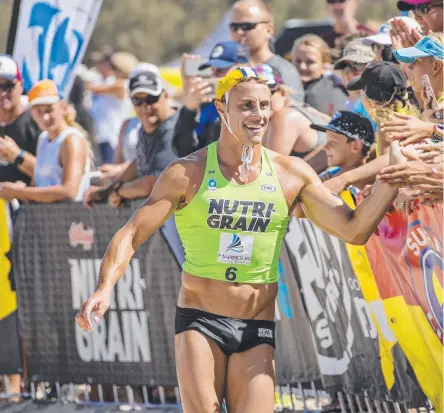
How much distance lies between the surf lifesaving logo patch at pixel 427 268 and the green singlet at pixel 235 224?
2.62 feet

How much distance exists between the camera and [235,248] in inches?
224

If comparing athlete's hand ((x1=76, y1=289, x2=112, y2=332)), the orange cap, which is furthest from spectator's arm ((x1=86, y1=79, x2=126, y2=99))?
athlete's hand ((x1=76, y1=289, x2=112, y2=332))

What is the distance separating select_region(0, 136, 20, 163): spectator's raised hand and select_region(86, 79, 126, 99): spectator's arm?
606cm

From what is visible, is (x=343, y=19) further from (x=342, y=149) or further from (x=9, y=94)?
(x=342, y=149)

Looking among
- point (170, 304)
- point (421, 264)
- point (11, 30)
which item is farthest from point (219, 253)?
point (11, 30)

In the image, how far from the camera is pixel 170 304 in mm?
8195

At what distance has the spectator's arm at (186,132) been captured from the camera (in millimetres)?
7695

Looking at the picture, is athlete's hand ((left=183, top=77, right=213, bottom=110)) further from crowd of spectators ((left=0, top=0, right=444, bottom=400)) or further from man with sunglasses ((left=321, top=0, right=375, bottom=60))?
man with sunglasses ((left=321, top=0, right=375, bottom=60))

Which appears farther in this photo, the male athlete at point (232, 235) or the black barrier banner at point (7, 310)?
the black barrier banner at point (7, 310)

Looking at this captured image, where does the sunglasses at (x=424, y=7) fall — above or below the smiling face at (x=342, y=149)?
above

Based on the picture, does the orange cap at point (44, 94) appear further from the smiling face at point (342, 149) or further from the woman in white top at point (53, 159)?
the smiling face at point (342, 149)

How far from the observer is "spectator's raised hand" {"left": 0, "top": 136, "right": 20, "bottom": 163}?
366 inches

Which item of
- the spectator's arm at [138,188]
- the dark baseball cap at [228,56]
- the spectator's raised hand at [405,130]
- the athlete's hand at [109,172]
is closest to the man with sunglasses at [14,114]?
the athlete's hand at [109,172]

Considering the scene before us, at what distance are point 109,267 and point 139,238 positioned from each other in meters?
0.26
